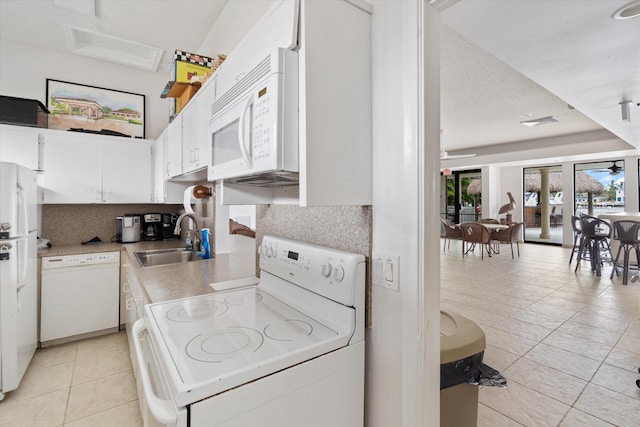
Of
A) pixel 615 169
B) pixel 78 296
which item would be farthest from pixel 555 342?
pixel 615 169

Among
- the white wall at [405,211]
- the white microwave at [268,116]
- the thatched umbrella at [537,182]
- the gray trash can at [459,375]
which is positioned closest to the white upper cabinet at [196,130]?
the white microwave at [268,116]

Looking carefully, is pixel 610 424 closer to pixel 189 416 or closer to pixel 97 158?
pixel 189 416

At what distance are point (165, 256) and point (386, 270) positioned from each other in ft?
8.05

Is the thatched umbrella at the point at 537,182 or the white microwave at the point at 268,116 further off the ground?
the thatched umbrella at the point at 537,182

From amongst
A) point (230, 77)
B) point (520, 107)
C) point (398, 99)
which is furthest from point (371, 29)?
point (520, 107)

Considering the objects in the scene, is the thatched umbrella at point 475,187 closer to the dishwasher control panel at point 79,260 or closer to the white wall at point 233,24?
the white wall at point 233,24

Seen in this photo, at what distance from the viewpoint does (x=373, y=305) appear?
1148 mm

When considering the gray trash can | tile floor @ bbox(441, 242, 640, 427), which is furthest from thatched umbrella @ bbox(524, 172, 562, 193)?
the gray trash can

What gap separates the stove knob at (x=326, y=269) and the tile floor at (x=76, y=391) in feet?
5.50

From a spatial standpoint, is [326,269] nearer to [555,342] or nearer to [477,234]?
[555,342]

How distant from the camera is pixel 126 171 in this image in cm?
339

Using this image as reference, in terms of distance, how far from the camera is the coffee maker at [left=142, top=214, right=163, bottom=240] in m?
3.60

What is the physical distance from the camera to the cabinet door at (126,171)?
3.29m

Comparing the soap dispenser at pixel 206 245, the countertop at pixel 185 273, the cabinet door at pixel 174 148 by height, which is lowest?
the countertop at pixel 185 273
